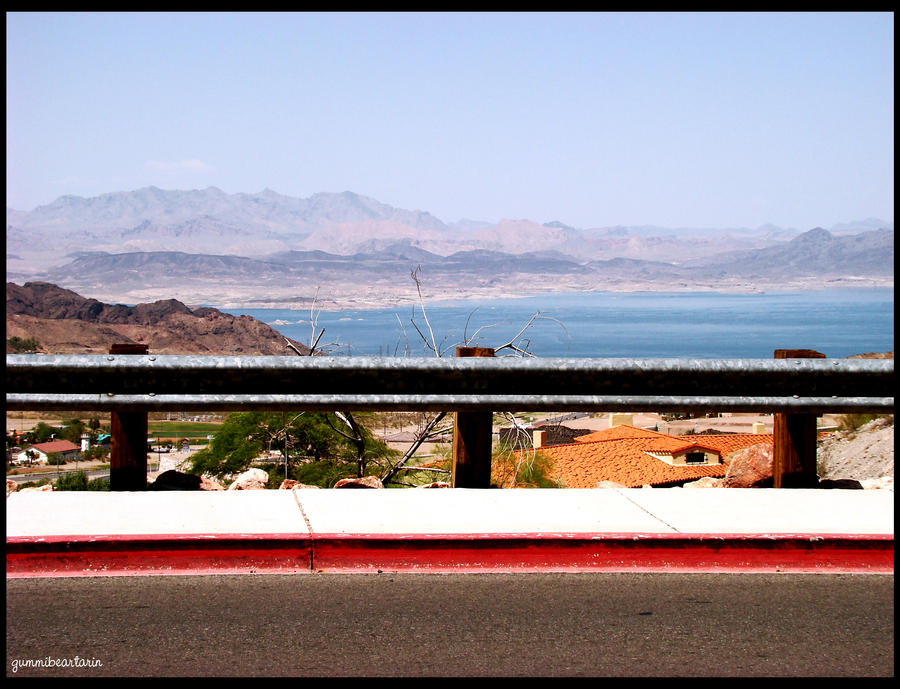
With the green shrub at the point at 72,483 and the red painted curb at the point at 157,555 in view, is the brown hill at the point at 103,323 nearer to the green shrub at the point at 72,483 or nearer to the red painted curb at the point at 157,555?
the green shrub at the point at 72,483

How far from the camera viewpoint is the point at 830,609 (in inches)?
198

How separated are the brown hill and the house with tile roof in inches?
553

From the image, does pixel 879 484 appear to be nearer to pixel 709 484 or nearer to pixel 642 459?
pixel 709 484

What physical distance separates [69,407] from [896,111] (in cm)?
506

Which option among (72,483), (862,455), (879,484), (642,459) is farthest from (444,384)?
(642,459)

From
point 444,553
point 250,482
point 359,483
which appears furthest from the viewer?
point 250,482

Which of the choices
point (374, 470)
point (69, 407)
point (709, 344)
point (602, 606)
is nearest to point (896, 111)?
point (602, 606)

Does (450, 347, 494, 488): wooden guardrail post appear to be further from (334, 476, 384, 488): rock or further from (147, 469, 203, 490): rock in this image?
(147, 469, 203, 490): rock

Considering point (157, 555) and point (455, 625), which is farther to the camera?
point (157, 555)

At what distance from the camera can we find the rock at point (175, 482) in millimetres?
7133

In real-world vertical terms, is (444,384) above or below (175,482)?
above

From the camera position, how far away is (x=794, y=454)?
23.9 ft

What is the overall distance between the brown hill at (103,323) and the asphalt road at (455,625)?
31.4 meters

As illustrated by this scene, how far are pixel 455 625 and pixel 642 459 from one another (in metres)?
23.6
